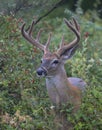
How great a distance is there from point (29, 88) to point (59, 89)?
37 cm

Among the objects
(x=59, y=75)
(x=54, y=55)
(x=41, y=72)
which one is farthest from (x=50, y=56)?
(x=41, y=72)

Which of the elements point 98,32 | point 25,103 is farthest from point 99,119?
point 98,32

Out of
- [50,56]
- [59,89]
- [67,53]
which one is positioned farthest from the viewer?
[67,53]

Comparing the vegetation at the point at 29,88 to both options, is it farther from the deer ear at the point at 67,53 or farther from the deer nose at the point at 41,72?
the deer ear at the point at 67,53

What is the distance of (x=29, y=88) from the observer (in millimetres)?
8320

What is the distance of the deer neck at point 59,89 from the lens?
324 inches

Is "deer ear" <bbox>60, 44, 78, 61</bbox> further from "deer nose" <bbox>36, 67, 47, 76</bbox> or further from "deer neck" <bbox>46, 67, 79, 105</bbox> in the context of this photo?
"deer nose" <bbox>36, 67, 47, 76</bbox>

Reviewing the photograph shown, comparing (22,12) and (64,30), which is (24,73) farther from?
(64,30)

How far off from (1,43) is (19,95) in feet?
2.70

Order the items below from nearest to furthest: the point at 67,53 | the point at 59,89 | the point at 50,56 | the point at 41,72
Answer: the point at 41,72 < the point at 59,89 < the point at 50,56 < the point at 67,53

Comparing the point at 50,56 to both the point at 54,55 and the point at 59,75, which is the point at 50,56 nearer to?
the point at 54,55

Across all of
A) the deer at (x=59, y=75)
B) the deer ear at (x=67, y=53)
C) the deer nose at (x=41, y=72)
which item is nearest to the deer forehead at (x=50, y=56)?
the deer at (x=59, y=75)

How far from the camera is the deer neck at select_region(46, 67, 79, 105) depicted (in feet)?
27.0

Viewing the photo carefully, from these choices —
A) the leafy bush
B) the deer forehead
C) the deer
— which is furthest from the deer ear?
the leafy bush
